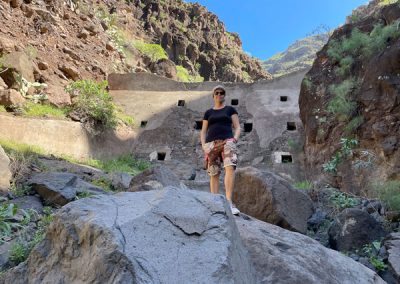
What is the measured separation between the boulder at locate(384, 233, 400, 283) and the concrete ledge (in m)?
8.75

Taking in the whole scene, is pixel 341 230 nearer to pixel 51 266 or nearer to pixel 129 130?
pixel 51 266

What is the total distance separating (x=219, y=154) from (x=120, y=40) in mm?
16685

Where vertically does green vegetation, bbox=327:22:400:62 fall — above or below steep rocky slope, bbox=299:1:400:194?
above

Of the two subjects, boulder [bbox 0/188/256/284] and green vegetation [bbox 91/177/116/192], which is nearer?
boulder [bbox 0/188/256/284]

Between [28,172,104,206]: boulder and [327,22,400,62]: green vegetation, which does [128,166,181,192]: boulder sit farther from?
[327,22,400,62]: green vegetation

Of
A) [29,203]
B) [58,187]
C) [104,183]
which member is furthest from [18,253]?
[104,183]

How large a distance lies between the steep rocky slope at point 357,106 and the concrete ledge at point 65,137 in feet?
19.5

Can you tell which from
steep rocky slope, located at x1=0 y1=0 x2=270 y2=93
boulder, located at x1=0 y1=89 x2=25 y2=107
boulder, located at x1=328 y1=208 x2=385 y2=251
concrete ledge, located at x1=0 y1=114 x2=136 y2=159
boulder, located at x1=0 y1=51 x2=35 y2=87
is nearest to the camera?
boulder, located at x1=328 y1=208 x2=385 y2=251

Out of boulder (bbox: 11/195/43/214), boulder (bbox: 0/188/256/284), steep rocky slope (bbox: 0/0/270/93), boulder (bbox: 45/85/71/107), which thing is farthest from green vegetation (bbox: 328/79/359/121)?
steep rocky slope (bbox: 0/0/270/93)

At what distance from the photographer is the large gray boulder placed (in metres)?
3.51

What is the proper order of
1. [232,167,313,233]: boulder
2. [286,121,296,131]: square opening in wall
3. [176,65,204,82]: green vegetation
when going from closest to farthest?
[232,167,313,233]: boulder < [286,121,296,131]: square opening in wall < [176,65,204,82]: green vegetation

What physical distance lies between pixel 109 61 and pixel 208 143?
13961mm

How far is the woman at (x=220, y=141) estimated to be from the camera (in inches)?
199

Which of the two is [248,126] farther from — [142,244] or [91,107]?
[142,244]
